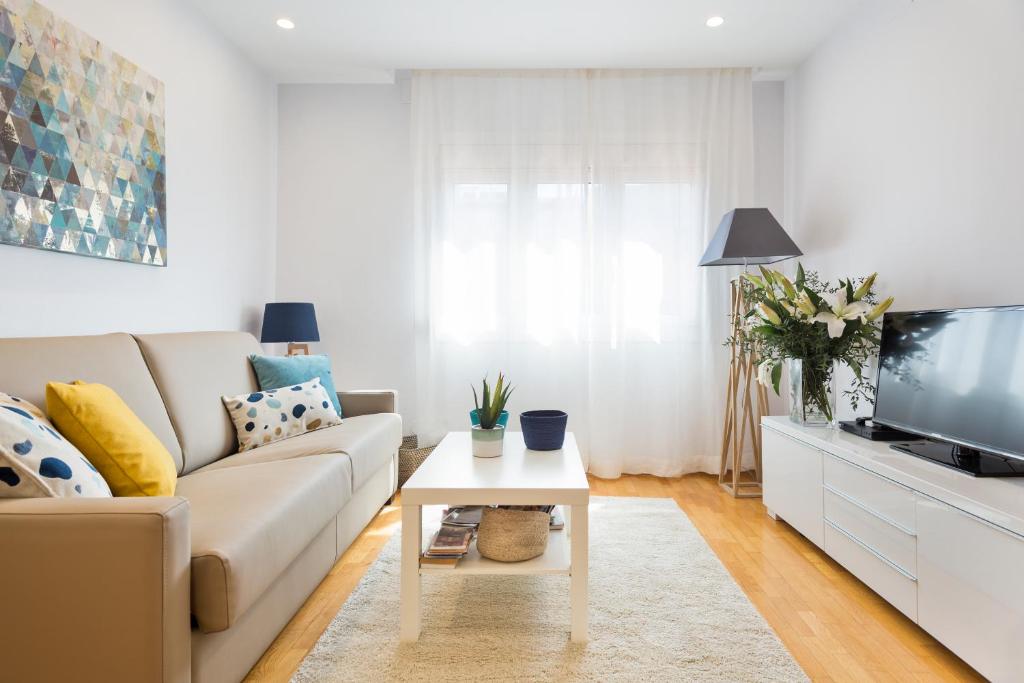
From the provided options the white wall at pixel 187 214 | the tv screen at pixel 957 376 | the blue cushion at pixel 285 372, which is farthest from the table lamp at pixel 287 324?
the tv screen at pixel 957 376

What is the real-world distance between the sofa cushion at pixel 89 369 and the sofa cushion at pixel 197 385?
47 mm

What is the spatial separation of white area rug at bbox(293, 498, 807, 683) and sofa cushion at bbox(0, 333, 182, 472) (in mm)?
982

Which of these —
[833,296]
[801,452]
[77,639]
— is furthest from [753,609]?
[77,639]

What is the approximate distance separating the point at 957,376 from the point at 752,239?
1.43 meters

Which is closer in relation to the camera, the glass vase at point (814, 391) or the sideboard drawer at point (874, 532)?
the sideboard drawer at point (874, 532)

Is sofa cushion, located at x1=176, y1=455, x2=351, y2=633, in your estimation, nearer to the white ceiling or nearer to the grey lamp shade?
the grey lamp shade

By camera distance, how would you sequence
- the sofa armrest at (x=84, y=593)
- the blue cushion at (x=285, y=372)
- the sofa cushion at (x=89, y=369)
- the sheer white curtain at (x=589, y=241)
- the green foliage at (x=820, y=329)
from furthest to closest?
the sheer white curtain at (x=589, y=241), the blue cushion at (x=285, y=372), the green foliage at (x=820, y=329), the sofa cushion at (x=89, y=369), the sofa armrest at (x=84, y=593)

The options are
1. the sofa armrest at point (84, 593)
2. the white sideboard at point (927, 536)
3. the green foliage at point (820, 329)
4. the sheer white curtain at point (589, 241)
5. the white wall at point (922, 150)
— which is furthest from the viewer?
the sheer white curtain at point (589, 241)

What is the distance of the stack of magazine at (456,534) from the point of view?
70.9 inches

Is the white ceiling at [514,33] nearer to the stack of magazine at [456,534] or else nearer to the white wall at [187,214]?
the white wall at [187,214]

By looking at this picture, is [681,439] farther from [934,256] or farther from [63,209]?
[63,209]

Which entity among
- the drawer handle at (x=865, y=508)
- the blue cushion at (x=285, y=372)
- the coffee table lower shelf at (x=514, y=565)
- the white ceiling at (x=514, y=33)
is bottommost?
the coffee table lower shelf at (x=514, y=565)

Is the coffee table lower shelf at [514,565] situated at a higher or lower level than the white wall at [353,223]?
lower

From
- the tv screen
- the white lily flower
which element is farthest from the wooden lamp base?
the tv screen
